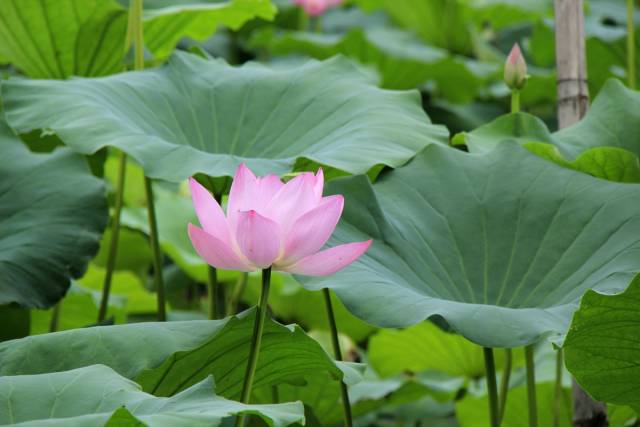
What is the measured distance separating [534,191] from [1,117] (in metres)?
0.83

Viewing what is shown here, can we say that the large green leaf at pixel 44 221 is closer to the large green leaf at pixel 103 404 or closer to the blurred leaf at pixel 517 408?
the large green leaf at pixel 103 404

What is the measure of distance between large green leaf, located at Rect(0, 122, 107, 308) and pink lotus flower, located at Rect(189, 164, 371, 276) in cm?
49

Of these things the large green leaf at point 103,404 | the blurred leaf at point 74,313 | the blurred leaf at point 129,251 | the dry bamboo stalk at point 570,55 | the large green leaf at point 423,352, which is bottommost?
the large green leaf at point 423,352

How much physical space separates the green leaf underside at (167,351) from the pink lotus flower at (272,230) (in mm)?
114

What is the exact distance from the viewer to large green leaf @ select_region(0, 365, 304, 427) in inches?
34.6

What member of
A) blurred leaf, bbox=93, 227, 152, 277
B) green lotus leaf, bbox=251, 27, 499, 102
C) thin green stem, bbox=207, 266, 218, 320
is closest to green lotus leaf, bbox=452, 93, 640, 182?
thin green stem, bbox=207, 266, 218, 320

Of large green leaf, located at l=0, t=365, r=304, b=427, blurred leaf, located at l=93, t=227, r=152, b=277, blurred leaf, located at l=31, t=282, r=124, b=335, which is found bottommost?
blurred leaf, located at l=93, t=227, r=152, b=277

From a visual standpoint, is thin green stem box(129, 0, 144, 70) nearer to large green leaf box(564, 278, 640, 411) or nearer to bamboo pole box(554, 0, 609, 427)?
bamboo pole box(554, 0, 609, 427)

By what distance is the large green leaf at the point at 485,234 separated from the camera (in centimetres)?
127

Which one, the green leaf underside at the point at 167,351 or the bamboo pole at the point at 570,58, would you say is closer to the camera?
the green leaf underside at the point at 167,351

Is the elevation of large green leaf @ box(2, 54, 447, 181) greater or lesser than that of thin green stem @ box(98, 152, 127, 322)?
greater

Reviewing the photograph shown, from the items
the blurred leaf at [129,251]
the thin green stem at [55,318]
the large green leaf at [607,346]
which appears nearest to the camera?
the large green leaf at [607,346]

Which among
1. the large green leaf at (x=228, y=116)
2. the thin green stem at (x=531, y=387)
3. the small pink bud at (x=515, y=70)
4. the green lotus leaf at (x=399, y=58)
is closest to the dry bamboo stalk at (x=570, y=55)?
the small pink bud at (x=515, y=70)

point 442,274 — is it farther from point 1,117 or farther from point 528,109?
point 528,109
